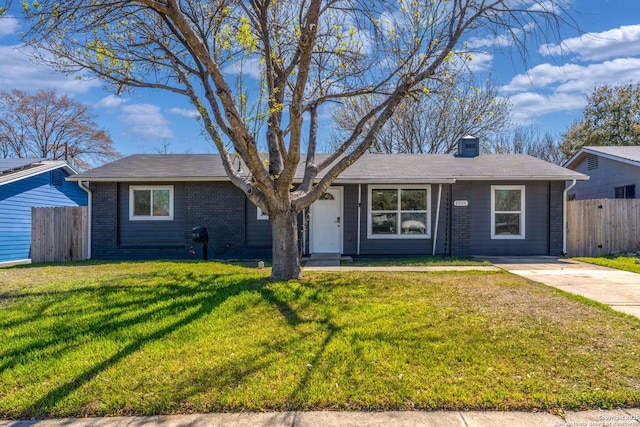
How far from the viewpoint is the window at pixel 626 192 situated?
13569 mm

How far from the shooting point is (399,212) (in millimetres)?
11352

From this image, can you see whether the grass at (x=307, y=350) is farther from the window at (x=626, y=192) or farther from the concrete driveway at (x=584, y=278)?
the window at (x=626, y=192)

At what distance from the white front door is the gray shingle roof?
2.63 feet

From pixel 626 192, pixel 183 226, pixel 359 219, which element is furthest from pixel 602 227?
pixel 183 226

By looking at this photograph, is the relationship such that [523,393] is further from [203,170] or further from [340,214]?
[203,170]

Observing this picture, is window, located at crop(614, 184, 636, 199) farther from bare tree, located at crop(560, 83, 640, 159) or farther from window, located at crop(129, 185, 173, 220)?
window, located at crop(129, 185, 173, 220)

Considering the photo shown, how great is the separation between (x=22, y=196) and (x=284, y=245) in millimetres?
12715

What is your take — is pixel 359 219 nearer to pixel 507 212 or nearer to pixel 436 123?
pixel 507 212

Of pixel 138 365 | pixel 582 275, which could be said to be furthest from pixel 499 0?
pixel 138 365

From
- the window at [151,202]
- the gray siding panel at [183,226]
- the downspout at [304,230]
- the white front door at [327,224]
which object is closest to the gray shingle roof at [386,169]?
the gray siding panel at [183,226]

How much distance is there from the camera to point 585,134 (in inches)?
985

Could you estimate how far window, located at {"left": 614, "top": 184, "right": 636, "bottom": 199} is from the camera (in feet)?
44.5

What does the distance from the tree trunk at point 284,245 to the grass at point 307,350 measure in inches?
14.7

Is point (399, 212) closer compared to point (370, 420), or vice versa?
point (370, 420)
